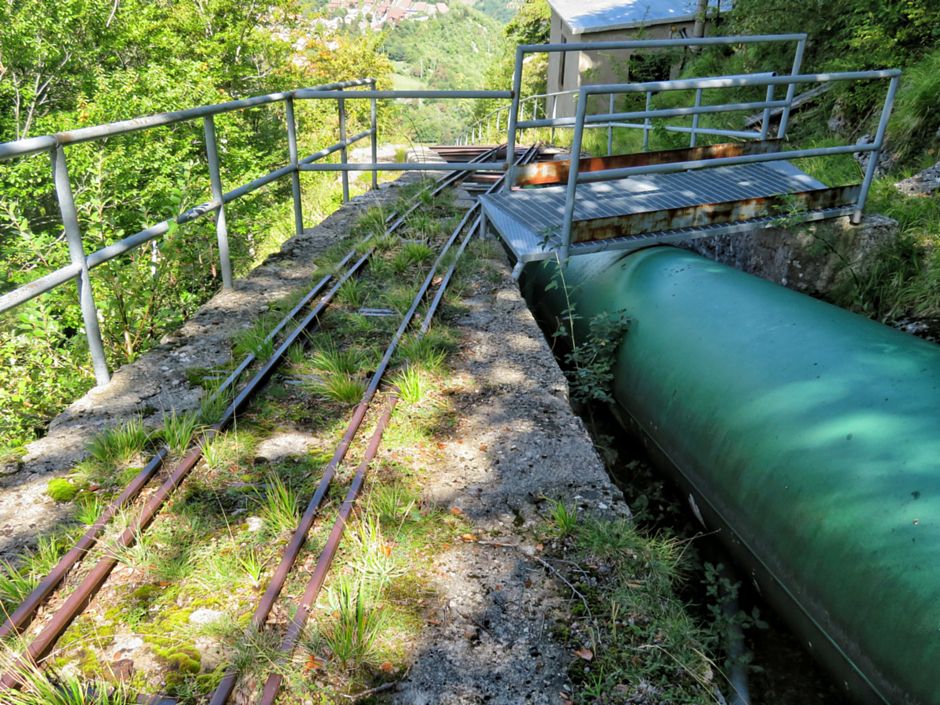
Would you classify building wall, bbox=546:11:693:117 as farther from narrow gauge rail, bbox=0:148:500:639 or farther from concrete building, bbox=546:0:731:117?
narrow gauge rail, bbox=0:148:500:639

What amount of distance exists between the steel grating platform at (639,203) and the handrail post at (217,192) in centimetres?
199

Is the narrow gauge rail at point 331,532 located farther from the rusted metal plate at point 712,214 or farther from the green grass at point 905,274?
the green grass at point 905,274

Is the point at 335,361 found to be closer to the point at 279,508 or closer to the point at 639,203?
the point at 279,508

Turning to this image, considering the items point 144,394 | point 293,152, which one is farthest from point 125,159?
point 144,394

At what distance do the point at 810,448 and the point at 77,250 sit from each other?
334cm

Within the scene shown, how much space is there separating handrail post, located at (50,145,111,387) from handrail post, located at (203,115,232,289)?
117cm

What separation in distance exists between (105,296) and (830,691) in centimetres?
457

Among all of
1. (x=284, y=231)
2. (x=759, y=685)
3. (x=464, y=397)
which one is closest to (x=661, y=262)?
(x=464, y=397)

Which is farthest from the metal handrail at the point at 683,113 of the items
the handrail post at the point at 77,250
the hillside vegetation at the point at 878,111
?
the handrail post at the point at 77,250

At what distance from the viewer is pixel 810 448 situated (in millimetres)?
2385

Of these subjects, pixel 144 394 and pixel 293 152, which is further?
pixel 293 152

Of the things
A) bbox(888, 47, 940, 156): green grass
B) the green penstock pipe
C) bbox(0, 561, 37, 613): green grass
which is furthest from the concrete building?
bbox(0, 561, 37, 613): green grass

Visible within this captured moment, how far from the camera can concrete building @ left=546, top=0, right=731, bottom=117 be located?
17.0 m

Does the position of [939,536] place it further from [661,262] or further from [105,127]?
[105,127]
